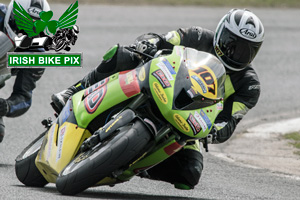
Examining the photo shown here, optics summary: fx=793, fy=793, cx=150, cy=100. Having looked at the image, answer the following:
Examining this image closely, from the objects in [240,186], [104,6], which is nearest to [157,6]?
[104,6]

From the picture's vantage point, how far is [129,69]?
639 centimetres

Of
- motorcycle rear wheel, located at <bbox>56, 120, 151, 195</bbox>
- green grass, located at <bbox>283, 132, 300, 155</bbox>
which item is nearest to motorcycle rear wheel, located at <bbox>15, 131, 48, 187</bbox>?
motorcycle rear wheel, located at <bbox>56, 120, 151, 195</bbox>

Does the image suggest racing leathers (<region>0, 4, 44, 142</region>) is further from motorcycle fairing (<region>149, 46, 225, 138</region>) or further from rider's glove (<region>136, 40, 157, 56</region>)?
motorcycle fairing (<region>149, 46, 225, 138</region>)

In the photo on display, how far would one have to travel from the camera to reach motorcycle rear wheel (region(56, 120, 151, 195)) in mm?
5434

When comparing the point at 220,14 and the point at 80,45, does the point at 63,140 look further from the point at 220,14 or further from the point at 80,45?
the point at 220,14

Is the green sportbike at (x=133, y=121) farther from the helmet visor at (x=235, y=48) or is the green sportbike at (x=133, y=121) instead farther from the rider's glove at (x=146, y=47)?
the helmet visor at (x=235, y=48)

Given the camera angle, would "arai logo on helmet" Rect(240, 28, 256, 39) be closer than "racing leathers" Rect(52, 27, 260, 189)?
No

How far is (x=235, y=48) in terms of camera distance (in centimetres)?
710

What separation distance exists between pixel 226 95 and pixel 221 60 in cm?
37

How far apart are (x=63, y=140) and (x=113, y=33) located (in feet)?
42.0

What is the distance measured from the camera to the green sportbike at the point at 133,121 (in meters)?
5.51

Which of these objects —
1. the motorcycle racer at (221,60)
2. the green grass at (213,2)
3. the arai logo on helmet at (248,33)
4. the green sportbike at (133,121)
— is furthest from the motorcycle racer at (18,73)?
the green grass at (213,2)

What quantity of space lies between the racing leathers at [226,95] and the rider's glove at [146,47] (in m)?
0.01

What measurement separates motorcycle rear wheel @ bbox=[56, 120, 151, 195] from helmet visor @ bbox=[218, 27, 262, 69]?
1828mm
